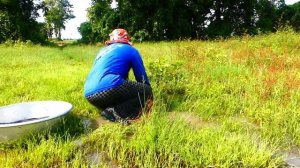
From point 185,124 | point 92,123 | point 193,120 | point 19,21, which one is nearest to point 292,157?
point 185,124

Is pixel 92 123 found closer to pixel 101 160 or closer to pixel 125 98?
pixel 125 98

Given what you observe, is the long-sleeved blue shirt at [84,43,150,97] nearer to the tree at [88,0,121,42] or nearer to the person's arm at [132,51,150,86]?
the person's arm at [132,51,150,86]

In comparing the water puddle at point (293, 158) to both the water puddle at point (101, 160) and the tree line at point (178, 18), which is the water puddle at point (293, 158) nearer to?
the water puddle at point (101, 160)

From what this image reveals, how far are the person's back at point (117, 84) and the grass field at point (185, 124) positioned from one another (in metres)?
0.29

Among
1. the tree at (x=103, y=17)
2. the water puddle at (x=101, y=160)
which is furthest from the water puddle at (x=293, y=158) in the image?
the tree at (x=103, y=17)

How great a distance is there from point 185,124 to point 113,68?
1.22 metres

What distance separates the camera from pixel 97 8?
923 inches

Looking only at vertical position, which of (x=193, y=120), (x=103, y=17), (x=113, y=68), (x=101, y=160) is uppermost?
(x=103, y=17)

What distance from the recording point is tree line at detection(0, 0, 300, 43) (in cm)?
2203

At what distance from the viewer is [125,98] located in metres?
4.48

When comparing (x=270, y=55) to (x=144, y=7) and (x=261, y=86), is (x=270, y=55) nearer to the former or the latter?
(x=261, y=86)

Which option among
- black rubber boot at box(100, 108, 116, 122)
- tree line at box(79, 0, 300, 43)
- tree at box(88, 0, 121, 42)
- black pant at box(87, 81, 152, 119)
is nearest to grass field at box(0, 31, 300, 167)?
black rubber boot at box(100, 108, 116, 122)

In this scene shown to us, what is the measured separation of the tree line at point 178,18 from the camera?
864 inches

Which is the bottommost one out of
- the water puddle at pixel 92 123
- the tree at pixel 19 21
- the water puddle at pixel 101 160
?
the water puddle at pixel 101 160
